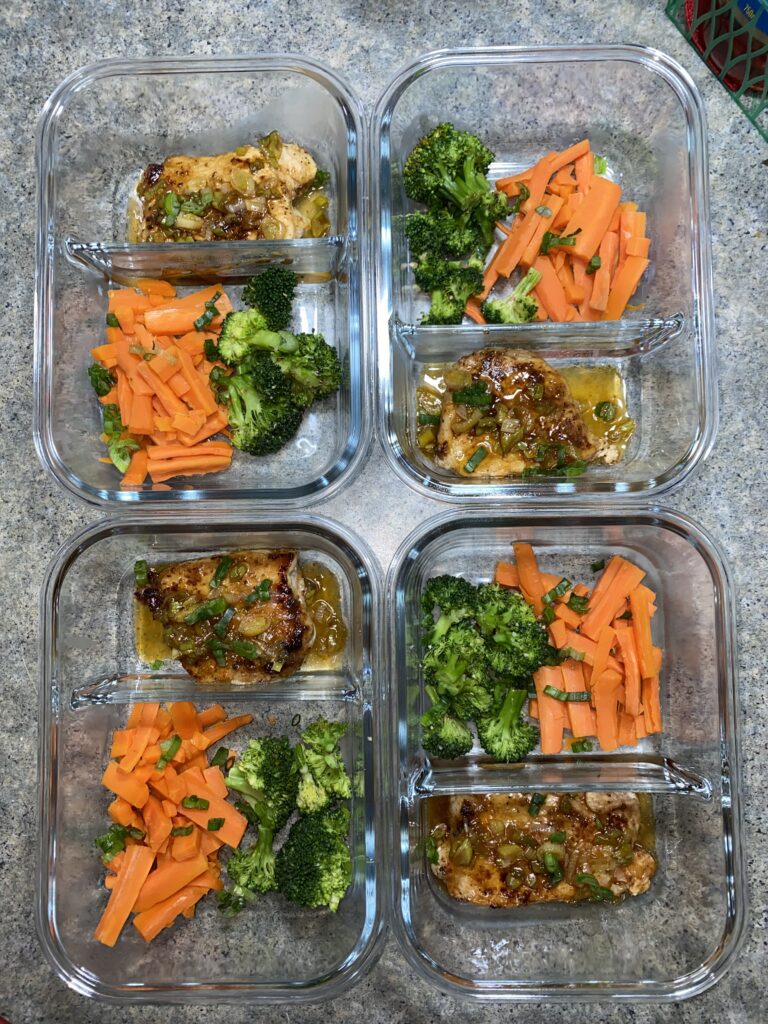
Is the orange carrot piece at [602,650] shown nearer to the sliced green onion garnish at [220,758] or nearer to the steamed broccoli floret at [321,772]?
the steamed broccoli floret at [321,772]

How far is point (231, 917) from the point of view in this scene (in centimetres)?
221

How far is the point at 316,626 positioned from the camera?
7.53ft

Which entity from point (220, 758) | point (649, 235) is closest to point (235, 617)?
point (220, 758)

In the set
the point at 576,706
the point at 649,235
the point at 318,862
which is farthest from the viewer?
the point at 649,235

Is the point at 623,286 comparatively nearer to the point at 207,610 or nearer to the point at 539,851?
the point at 207,610

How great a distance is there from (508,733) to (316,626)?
0.65 m

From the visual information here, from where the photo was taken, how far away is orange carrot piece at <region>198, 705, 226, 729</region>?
2.23 meters

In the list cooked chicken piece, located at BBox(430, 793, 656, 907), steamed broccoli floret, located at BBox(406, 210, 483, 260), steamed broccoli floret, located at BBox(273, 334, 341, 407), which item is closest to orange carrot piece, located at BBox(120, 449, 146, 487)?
steamed broccoli floret, located at BBox(273, 334, 341, 407)

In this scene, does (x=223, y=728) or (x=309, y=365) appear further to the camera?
(x=223, y=728)

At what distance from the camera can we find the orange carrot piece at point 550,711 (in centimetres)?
216

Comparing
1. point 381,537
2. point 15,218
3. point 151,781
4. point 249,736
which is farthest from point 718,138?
point 151,781

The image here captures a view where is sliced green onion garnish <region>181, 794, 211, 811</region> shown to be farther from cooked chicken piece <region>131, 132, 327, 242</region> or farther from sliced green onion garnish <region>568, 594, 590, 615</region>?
cooked chicken piece <region>131, 132, 327, 242</region>

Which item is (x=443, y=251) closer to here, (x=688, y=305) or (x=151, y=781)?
(x=688, y=305)

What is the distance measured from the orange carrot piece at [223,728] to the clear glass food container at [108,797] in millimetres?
52
